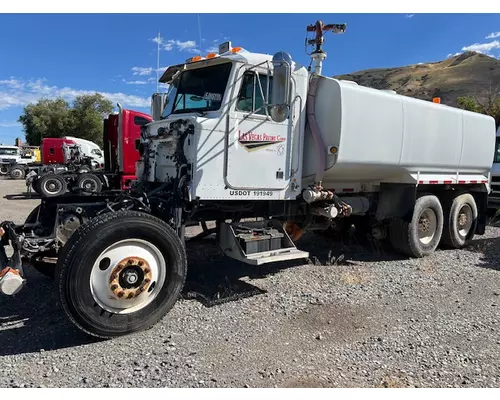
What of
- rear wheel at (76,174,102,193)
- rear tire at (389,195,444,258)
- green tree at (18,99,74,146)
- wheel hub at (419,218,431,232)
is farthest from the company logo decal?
green tree at (18,99,74,146)

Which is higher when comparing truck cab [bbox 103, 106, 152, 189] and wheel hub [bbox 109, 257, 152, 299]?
truck cab [bbox 103, 106, 152, 189]

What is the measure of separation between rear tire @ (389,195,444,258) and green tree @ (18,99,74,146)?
157 feet

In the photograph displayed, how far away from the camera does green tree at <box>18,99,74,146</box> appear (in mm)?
49531

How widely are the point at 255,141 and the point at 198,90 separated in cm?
103

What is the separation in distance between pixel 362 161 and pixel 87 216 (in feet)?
12.9

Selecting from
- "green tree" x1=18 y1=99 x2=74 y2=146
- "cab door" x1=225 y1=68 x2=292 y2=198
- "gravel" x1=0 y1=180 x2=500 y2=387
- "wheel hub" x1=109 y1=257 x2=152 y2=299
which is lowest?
"gravel" x1=0 y1=180 x2=500 y2=387

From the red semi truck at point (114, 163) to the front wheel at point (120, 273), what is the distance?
902 cm

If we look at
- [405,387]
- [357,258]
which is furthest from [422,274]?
[405,387]

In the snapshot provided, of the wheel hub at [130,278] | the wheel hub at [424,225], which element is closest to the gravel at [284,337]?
the wheel hub at [130,278]

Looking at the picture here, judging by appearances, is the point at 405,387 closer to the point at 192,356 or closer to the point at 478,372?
the point at 478,372

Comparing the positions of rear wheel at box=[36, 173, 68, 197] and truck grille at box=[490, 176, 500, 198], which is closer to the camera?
truck grille at box=[490, 176, 500, 198]

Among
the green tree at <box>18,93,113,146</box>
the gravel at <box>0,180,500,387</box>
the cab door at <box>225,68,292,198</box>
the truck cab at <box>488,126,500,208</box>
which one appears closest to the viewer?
the gravel at <box>0,180,500,387</box>

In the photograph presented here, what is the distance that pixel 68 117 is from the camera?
49.3m

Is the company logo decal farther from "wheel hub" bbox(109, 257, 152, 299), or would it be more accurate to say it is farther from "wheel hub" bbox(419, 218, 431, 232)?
"wheel hub" bbox(419, 218, 431, 232)
